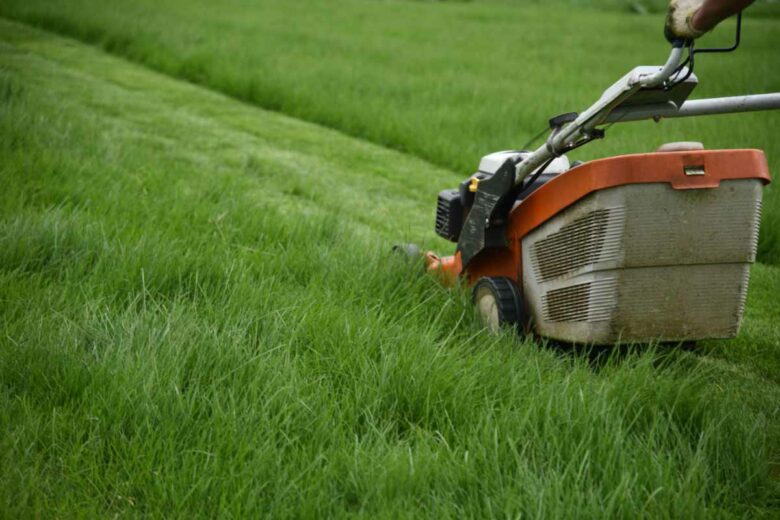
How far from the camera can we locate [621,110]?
8.32ft

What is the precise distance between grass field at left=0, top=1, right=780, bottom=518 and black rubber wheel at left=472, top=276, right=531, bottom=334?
0.33 ft

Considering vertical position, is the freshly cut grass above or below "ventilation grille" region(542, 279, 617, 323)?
above

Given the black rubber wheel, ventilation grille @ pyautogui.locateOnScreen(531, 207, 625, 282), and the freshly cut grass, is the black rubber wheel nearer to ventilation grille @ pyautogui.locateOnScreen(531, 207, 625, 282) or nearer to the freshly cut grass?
ventilation grille @ pyautogui.locateOnScreen(531, 207, 625, 282)

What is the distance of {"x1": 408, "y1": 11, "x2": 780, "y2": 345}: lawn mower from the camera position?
7.99 feet

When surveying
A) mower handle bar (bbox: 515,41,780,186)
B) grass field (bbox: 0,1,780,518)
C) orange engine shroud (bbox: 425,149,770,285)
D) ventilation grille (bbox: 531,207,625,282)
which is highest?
mower handle bar (bbox: 515,41,780,186)

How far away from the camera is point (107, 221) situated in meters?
3.40

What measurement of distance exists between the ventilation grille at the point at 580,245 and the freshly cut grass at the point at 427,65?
91.3 inches

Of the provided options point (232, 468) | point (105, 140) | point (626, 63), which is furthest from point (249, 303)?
point (626, 63)

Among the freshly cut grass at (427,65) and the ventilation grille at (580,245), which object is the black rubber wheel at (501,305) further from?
the freshly cut grass at (427,65)

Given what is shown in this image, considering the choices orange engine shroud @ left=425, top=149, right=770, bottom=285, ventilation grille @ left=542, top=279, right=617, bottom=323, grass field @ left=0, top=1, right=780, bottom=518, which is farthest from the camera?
ventilation grille @ left=542, top=279, right=617, bottom=323

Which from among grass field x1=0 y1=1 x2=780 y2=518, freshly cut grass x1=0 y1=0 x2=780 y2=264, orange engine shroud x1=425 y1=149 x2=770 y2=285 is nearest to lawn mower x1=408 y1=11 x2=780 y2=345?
orange engine shroud x1=425 y1=149 x2=770 y2=285

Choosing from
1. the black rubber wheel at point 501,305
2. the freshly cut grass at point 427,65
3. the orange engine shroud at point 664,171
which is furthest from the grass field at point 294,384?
the freshly cut grass at point 427,65

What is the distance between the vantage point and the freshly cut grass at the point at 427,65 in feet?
22.6

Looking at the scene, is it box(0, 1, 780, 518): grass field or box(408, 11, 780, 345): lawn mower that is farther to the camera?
box(408, 11, 780, 345): lawn mower
